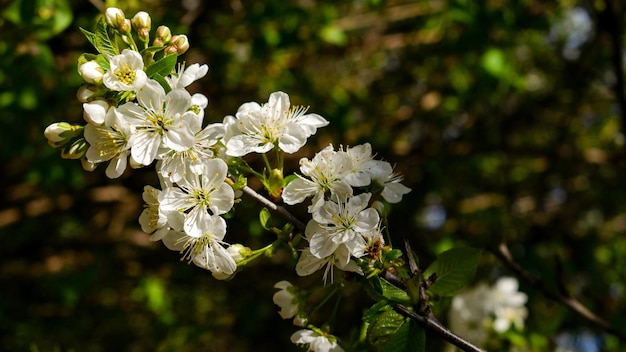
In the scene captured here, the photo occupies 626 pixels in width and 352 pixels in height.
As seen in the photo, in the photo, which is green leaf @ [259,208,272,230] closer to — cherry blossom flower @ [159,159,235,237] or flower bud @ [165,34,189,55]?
cherry blossom flower @ [159,159,235,237]

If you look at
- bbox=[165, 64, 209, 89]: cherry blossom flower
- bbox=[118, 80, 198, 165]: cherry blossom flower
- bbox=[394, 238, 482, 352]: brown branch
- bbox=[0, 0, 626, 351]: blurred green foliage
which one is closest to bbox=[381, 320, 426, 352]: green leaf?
bbox=[394, 238, 482, 352]: brown branch

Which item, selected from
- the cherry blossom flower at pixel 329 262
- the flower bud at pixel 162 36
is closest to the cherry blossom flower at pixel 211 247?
the cherry blossom flower at pixel 329 262

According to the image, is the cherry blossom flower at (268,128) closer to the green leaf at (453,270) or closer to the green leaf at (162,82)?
the green leaf at (162,82)

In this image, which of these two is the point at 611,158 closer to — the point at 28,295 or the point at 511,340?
the point at 511,340

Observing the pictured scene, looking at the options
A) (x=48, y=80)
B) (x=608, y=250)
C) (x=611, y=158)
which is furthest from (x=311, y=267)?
(x=608, y=250)

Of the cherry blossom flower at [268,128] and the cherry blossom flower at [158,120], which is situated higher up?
the cherry blossom flower at [158,120]
